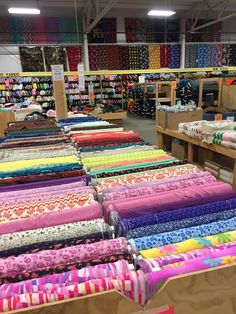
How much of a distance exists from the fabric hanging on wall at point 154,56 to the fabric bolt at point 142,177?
14219mm

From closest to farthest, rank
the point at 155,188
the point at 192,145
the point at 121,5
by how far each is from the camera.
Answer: the point at 155,188
the point at 192,145
the point at 121,5

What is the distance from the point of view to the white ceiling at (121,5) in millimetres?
12312

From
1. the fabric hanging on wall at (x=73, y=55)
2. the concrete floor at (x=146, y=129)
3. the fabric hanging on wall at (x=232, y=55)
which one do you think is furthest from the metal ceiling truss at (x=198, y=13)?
the concrete floor at (x=146, y=129)

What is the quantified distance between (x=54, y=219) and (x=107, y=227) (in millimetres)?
235

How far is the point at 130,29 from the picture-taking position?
14469 millimetres

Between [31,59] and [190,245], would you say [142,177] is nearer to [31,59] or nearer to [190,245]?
[190,245]

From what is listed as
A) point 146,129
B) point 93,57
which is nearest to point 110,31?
point 93,57

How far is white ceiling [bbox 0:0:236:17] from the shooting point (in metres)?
12.3

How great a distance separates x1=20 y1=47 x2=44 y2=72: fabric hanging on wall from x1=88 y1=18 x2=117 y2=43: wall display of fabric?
2.85 meters

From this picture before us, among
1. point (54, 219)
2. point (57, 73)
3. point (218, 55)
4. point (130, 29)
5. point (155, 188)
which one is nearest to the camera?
point (54, 219)

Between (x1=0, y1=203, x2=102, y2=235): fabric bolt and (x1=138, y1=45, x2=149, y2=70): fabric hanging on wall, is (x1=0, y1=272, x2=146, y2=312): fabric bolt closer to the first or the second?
Answer: (x1=0, y1=203, x2=102, y2=235): fabric bolt

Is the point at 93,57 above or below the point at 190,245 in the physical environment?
above

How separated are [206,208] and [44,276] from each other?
0.73 m

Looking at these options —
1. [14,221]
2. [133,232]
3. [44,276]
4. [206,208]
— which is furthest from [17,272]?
[206,208]
